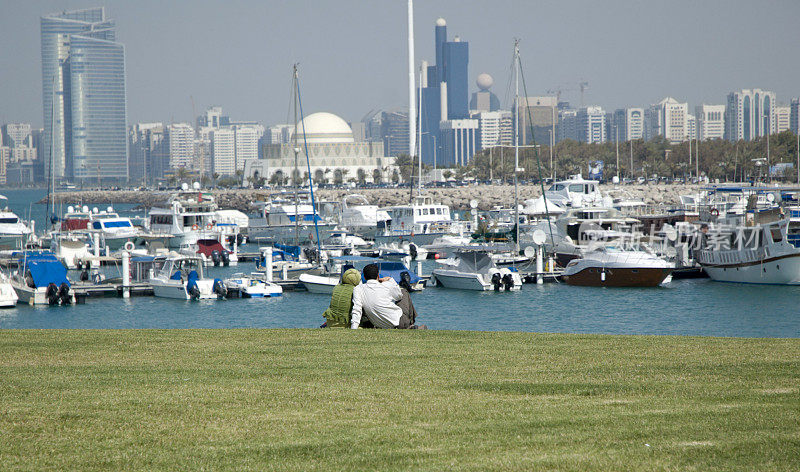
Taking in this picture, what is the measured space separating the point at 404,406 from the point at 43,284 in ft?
95.5

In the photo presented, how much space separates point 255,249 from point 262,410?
5592 cm

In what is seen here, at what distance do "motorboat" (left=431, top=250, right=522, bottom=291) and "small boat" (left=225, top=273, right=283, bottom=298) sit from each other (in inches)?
281

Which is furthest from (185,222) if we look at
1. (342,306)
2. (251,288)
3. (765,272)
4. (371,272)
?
(371,272)

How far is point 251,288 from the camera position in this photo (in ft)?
116

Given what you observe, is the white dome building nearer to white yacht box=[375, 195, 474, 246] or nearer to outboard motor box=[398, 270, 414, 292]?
white yacht box=[375, 195, 474, 246]

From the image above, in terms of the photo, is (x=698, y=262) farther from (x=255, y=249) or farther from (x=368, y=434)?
(x=368, y=434)

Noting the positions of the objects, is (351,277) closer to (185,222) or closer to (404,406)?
(404,406)

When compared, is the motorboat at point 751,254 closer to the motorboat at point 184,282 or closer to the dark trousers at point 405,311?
the motorboat at point 184,282

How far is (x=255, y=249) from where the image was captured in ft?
206

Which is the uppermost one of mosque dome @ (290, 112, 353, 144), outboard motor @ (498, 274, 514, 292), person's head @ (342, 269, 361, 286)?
mosque dome @ (290, 112, 353, 144)

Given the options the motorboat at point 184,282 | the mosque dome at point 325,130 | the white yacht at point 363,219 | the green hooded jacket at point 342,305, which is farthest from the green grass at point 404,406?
the mosque dome at point 325,130

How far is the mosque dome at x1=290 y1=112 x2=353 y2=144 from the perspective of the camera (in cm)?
17538

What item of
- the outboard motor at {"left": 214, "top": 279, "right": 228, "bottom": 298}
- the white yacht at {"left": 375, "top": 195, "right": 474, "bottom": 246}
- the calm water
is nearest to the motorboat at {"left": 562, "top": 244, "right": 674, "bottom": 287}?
the calm water

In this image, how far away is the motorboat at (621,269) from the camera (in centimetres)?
3712
